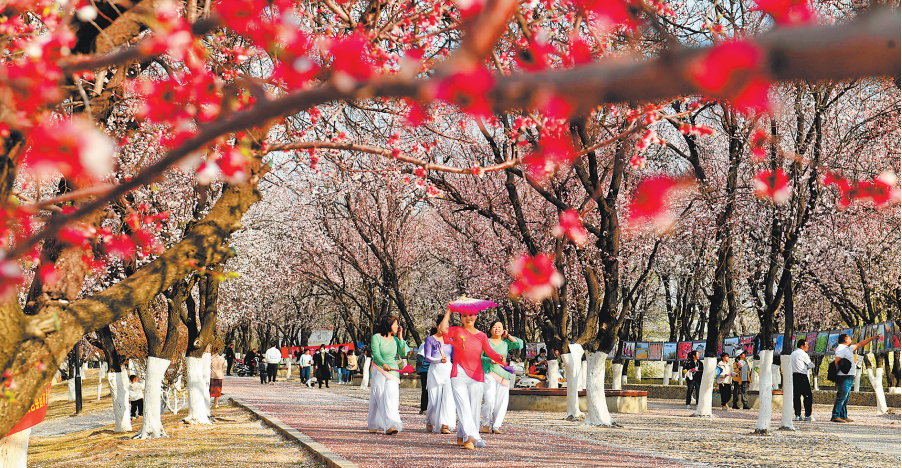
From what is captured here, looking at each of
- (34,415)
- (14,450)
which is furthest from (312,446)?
(14,450)

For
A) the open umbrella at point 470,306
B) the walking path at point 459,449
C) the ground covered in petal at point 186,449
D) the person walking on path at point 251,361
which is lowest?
the person walking on path at point 251,361

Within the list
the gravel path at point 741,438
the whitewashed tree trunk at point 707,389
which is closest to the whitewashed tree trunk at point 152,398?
the gravel path at point 741,438

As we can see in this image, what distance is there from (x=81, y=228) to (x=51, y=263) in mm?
436

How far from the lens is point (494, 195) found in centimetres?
2567

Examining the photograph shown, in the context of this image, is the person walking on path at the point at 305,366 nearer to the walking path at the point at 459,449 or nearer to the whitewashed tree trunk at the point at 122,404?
the whitewashed tree trunk at the point at 122,404

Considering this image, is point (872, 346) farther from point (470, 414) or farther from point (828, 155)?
point (470, 414)

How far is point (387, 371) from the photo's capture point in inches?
454

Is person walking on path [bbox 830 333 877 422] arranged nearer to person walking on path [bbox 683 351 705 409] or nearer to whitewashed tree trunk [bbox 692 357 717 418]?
whitewashed tree trunk [bbox 692 357 717 418]

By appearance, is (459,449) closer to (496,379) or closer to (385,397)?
(496,379)

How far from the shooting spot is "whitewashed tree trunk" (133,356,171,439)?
13.2 metres

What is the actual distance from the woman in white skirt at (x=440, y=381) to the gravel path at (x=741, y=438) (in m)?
2.01

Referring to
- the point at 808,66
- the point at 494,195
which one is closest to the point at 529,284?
the point at 808,66

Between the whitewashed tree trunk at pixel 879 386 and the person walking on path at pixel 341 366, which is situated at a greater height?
the whitewashed tree trunk at pixel 879 386

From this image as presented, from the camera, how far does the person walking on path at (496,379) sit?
1126 cm
